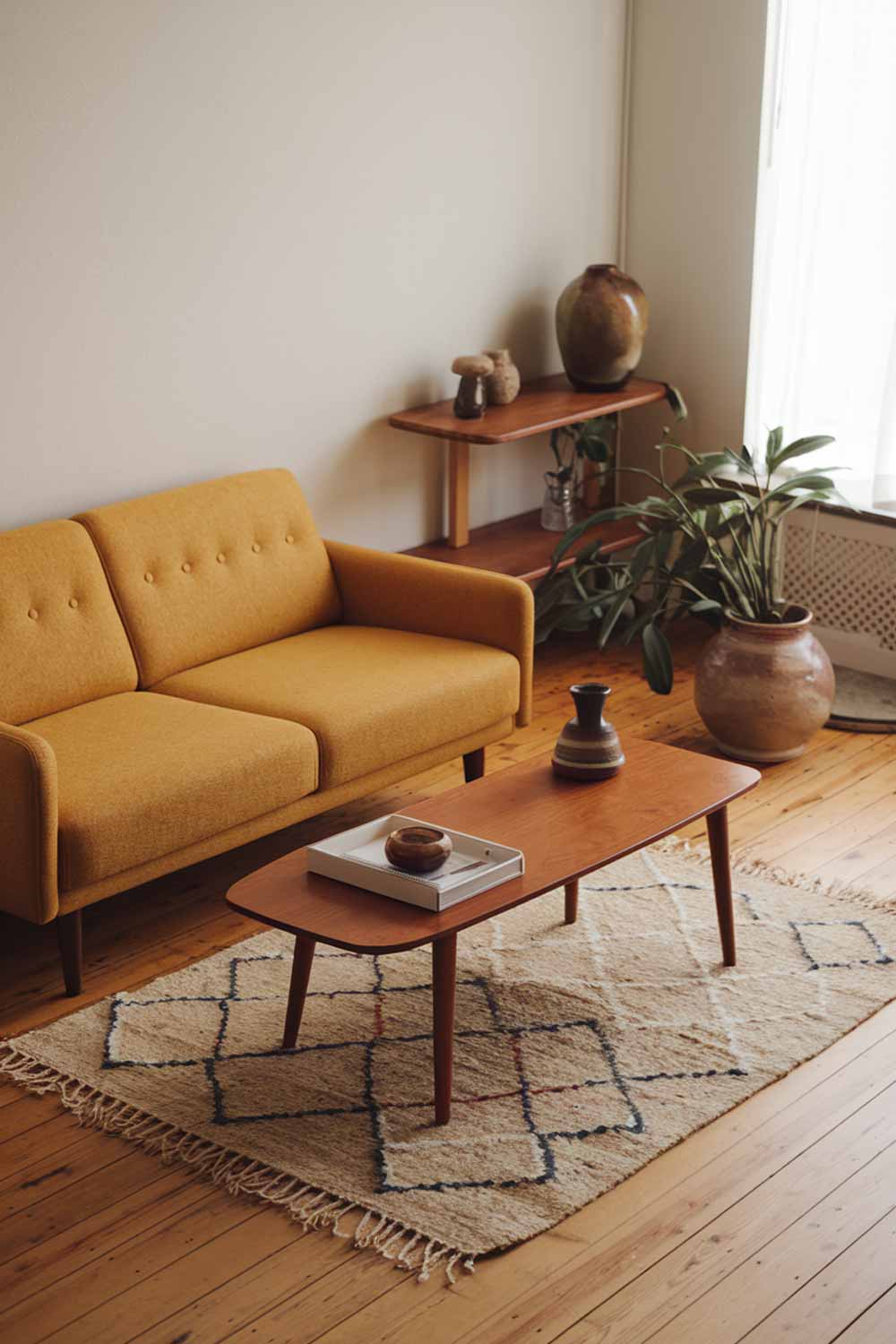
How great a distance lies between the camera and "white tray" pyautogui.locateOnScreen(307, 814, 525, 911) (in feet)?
8.71

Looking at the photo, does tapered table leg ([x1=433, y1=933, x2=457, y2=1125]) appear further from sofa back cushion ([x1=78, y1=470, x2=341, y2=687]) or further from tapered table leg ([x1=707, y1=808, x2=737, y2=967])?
sofa back cushion ([x1=78, y1=470, x2=341, y2=687])

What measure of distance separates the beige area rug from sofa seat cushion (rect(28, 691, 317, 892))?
28cm

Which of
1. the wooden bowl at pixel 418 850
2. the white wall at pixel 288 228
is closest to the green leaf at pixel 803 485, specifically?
the white wall at pixel 288 228

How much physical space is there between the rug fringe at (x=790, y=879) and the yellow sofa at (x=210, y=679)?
0.56 meters

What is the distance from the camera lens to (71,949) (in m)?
3.14

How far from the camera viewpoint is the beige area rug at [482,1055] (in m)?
2.56

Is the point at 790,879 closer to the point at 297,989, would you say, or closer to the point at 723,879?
the point at 723,879

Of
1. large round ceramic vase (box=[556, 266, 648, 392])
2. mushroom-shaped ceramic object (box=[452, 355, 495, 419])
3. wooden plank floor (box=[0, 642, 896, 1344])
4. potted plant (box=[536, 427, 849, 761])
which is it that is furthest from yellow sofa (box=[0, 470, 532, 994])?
large round ceramic vase (box=[556, 266, 648, 392])

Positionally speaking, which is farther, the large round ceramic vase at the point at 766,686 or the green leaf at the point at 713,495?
the green leaf at the point at 713,495

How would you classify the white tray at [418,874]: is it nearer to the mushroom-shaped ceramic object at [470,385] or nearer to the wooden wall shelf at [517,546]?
the wooden wall shelf at [517,546]

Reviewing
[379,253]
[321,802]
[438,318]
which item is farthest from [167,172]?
[321,802]

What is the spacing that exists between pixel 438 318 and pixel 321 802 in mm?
1869

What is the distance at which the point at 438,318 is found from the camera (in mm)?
4859

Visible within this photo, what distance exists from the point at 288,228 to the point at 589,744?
1919 millimetres
